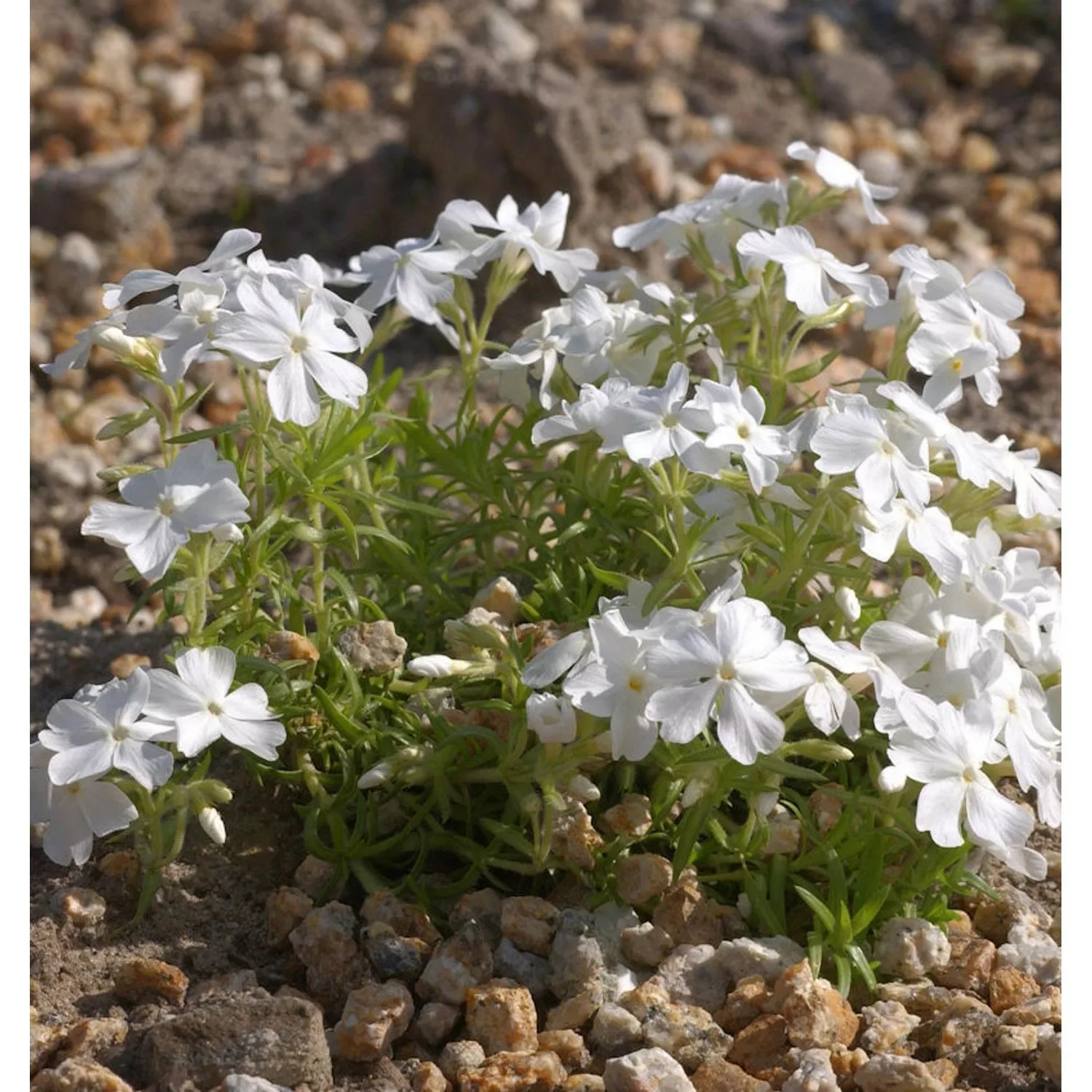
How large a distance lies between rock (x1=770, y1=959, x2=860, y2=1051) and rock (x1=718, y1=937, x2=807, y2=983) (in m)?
0.05

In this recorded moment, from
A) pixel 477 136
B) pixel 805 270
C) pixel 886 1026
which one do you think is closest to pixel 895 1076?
pixel 886 1026

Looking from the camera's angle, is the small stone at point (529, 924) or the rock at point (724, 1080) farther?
the small stone at point (529, 924)

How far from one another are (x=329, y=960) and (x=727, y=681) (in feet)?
2.20

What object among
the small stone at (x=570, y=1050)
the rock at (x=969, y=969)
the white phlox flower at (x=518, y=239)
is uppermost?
the white phlox flower at (x=518, y=239)

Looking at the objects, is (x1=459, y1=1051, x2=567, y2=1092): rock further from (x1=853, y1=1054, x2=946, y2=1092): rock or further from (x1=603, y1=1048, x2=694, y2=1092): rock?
(x1=853, y1=1054, x2=946, y2=1092): rock

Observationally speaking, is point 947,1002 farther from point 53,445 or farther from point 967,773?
point 53,445

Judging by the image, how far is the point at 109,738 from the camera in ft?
6.43

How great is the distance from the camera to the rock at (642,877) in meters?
2.18

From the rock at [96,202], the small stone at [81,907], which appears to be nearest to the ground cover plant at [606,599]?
the small stone at [81,907]

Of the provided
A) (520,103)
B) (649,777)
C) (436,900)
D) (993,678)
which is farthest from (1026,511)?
(520,103)

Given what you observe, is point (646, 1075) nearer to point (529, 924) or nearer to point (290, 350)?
point (529, 924)

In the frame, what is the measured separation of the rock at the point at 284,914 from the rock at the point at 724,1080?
1.85 ft

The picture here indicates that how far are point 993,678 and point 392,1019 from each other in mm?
850

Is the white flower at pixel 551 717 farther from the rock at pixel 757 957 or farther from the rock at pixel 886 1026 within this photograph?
the rock at pixel 886 1026
